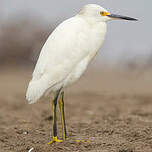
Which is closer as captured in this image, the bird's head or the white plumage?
the white plumage

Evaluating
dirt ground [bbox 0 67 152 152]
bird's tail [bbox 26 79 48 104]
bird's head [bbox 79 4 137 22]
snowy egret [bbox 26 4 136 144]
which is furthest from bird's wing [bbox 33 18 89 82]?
dirt ground [bbox 0 67 152 152]

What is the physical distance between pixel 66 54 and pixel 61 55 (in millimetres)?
68

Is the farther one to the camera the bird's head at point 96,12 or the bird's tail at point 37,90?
the bird's head at point 96,12

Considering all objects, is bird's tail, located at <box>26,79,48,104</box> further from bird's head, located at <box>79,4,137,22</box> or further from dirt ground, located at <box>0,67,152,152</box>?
bird's head, located at <box>79,4,137,22</box>

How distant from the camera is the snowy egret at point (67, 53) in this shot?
5.60 metres

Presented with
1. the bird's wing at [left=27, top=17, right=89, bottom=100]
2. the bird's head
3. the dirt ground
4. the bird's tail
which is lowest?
the dirt ground

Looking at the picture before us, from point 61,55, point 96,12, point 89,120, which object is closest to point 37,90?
point 61,55

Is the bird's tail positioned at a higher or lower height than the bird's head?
lower

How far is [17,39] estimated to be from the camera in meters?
26.2

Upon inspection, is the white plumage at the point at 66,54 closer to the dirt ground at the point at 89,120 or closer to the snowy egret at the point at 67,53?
the snowy egret at the point at 67,53

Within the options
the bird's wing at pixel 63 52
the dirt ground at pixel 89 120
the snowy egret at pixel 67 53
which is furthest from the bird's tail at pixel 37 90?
the dirt ground at pixel 89 120

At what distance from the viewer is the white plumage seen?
18.4 feet

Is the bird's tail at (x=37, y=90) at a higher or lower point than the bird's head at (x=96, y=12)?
lower

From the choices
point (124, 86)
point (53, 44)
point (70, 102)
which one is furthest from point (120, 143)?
point (124, 86)
